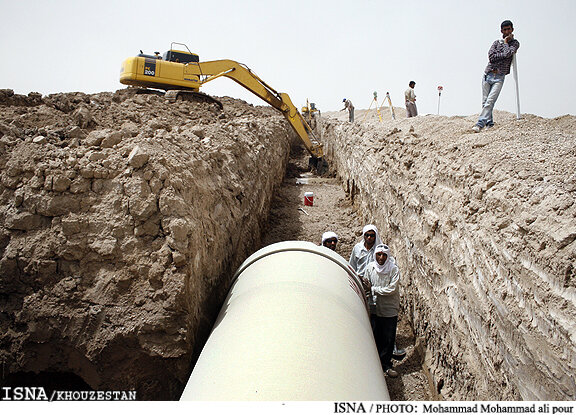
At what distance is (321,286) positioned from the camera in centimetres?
323

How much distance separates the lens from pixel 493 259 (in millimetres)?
3152

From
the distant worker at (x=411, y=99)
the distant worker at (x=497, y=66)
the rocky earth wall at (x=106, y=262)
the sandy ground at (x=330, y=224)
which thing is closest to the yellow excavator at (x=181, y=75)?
the sandy ground at (x=330, y=224)

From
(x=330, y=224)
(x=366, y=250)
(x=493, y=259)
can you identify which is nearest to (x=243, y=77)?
(x=330, y=224)

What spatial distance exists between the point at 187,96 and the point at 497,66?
26.9 feet

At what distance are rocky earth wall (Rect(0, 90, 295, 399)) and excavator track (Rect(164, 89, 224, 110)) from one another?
22.7 ft

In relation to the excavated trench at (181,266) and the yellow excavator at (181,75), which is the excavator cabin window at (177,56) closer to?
the yellow excavator at (181,75)

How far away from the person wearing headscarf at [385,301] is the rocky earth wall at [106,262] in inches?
69.4

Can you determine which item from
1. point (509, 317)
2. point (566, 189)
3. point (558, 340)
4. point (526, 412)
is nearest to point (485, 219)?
point (566, 189)

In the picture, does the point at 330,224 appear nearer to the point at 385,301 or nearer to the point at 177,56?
the point at 385,301

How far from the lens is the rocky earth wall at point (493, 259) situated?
2.43m

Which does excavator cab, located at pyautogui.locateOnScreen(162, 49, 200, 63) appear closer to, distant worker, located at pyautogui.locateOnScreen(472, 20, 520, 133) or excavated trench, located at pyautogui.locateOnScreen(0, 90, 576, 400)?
excavated trench, located at pyautogui.locateOnScreen(0, 90, 576, 400)

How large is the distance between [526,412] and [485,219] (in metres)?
1.58

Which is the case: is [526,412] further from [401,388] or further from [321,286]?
[401,388]

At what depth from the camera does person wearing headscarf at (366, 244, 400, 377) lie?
4398 mm
